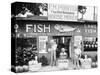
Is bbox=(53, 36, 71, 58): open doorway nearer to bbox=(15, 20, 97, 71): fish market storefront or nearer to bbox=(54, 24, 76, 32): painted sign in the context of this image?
bbox=(15, 20, 97, 71): fish market storefront

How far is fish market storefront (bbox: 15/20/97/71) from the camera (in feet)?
12.4

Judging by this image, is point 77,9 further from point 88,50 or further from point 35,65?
point 35,65

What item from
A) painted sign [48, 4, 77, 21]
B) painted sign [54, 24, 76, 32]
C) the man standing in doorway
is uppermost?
painted sign [48, 4, 77, 21]

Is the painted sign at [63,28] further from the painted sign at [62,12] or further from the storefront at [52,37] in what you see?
the painted sign at [62,12]

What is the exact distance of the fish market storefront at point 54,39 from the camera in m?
3.77

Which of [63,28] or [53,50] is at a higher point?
[63,28]

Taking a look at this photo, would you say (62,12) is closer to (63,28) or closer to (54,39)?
(63,28)

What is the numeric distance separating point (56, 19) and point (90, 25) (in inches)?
23.2

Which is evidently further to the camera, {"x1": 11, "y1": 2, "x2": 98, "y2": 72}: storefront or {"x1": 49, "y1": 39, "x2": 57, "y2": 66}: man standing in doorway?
{"x1": 49, "y1": 39, "x2": 57, "y2": 66}: man standing in doorway

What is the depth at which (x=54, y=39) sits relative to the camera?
3.98m

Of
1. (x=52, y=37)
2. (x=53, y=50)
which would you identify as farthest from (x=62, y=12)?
(x=53, y=50)

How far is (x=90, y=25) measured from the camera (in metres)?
4.23

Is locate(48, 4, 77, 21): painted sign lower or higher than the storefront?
higher

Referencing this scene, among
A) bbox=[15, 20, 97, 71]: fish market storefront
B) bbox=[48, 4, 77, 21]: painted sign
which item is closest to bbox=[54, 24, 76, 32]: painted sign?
bbox=[15, 20, 97, 71]: fish market storefront
